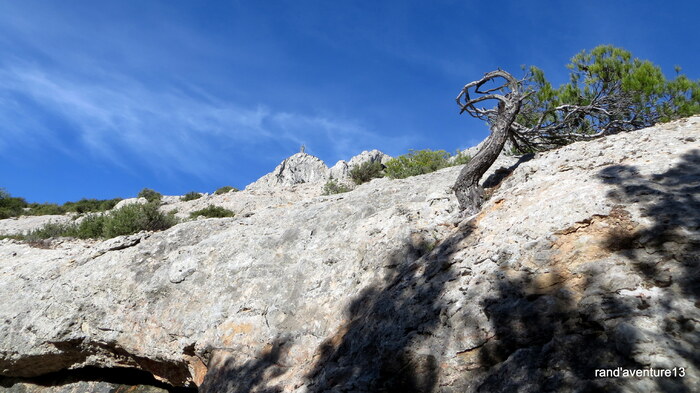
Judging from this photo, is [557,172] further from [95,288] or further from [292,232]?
[95,288]

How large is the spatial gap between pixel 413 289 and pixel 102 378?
737 cm

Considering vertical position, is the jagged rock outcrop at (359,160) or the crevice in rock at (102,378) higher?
the jagged rock outcrop at (359,160)

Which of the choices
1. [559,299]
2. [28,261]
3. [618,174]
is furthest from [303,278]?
[28,261]

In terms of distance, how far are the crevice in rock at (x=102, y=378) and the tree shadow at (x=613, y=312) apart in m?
6.68

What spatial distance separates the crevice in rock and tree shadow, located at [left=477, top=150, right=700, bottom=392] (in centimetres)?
668

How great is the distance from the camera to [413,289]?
5.64 m

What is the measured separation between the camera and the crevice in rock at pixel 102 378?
8.72 m

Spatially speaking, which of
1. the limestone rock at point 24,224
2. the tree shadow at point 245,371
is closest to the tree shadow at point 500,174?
the tree shadow at point 245,371

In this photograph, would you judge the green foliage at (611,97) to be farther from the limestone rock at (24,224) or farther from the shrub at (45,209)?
the shrub at (45,209)

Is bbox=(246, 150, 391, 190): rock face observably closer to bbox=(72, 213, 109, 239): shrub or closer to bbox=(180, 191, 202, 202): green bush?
bbox=(180, 191, 202, 202): green bush

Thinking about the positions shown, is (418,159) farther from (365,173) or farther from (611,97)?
(611,97)

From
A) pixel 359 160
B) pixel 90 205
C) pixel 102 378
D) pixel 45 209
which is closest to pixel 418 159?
pixel 102 378

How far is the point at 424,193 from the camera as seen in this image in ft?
28.9

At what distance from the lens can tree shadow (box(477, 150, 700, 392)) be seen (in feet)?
10.9
